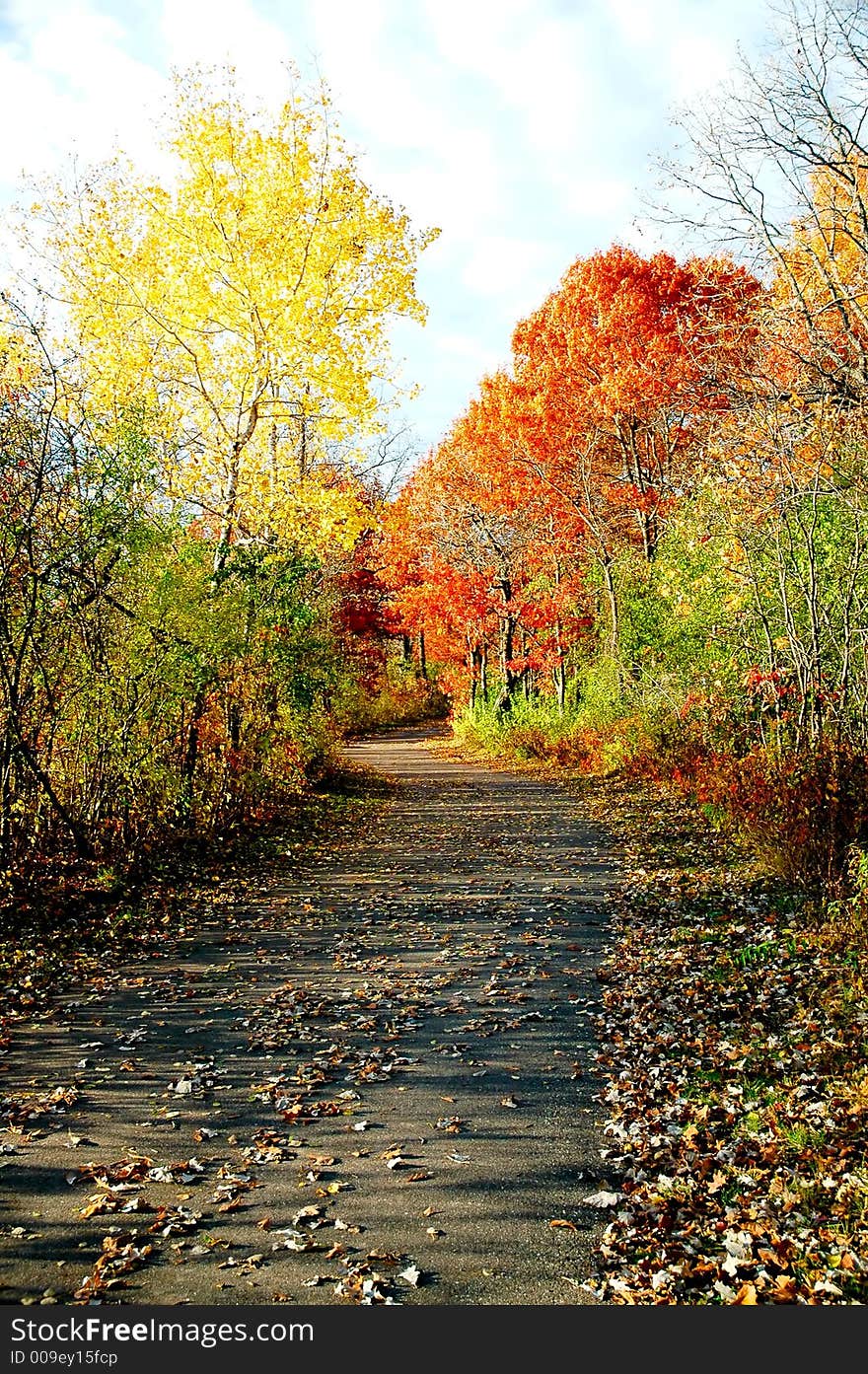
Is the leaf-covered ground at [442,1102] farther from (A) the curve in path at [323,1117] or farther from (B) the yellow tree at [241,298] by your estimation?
(B) the yellow tree at [241,298]

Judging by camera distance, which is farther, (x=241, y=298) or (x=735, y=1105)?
(x=241, y=298)

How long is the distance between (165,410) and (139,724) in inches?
215

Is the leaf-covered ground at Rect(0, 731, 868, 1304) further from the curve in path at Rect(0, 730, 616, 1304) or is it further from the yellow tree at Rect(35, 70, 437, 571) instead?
the yellow tree at Rect(35, 70, 437, 571)

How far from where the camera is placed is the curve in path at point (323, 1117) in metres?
4.11

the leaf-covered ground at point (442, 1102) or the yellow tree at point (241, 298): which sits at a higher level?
the yellow tree at point (241, 298)

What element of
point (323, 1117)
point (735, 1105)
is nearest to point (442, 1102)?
point (323, 1117)

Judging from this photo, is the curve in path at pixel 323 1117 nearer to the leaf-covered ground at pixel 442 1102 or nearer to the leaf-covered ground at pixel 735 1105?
the leaf-covered ground at pixel 442 1102

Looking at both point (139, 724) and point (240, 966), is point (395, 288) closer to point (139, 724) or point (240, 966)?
point (139, 724)

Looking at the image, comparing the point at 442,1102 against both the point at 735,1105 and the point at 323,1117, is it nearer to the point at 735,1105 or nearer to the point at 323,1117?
the point at 323,1117

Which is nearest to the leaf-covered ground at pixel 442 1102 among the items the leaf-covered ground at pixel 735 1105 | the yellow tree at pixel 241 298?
the leaf-covered ground at pixel 735 1105

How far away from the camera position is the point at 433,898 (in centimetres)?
1097

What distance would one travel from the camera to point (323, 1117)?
5594mm

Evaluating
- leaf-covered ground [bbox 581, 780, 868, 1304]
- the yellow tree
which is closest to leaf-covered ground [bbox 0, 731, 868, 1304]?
leaf-covered ground [bbox 581, 780, 868, 1304]

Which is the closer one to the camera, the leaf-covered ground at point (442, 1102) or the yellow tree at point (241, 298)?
→ the leaf-covered ground at point (442, 1102)
